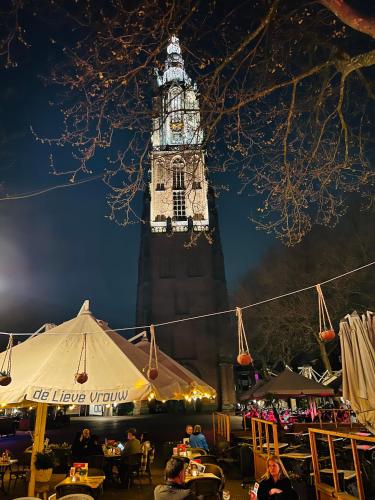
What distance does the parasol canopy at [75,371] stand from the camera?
207 inches

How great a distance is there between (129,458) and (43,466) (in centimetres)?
249

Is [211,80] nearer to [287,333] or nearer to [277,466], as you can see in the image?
[277,466]

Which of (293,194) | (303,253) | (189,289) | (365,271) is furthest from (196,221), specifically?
(293,194)

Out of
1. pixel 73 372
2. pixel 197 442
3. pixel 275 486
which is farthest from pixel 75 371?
pixel 197 442

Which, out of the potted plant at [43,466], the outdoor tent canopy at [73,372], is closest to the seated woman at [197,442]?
the outdoor tent canopy at [73,372]

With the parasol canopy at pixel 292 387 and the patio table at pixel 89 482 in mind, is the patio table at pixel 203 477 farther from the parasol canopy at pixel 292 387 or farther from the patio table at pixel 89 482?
the parasol canopy at pixel 292 387

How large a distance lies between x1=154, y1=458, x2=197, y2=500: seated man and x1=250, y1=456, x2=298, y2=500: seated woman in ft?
4.93

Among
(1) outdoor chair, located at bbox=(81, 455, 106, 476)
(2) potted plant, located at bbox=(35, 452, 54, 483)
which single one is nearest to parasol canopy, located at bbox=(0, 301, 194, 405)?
(2) potted plant, located at bbox=(35, 452, 54, 483)

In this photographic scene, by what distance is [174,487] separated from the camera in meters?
3.86

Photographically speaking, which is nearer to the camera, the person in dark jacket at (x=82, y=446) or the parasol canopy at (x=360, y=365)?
the parasol canopy at (x=360, y=365)

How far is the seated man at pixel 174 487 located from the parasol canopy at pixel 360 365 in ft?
7.69

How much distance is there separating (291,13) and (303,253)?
21840 mm

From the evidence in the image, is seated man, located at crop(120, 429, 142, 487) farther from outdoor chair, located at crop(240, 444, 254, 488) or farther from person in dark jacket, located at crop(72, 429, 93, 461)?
outdoor chair, located at crop(240, 444, 254, 488)

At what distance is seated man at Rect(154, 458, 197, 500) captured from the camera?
3768 millimetres
